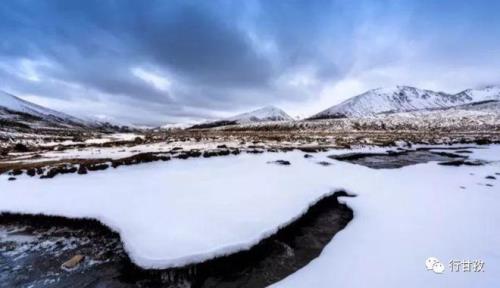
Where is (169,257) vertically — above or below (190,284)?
above

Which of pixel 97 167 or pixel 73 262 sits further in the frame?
pixel 97 167

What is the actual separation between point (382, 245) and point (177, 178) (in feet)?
32.9

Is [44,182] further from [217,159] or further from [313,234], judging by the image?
[313,234]

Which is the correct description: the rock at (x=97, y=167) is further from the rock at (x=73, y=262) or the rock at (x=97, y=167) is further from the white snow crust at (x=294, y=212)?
the rock at (x=73, y=262)

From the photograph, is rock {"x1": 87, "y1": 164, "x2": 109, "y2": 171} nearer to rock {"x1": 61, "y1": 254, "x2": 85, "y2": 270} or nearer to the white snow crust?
the white snow crust

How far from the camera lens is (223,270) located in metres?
6.72

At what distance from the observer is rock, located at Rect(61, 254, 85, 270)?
698cm

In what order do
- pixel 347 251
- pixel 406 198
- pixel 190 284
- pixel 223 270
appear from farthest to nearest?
pixel 406 198 → pixel 347 251 → pixel 223 270 → pixel 190 284

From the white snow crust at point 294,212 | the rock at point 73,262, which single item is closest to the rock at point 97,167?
the white snow crust at point 294,212

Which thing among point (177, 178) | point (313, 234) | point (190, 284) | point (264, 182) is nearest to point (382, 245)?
point (313, 234)

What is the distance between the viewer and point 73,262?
710 cm

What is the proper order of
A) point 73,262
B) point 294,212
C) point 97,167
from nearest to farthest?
point 73,262 → point 294,212 → point 97,167

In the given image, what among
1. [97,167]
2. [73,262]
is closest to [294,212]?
[73,262]

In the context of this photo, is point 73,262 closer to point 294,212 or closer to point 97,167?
point 294,212
